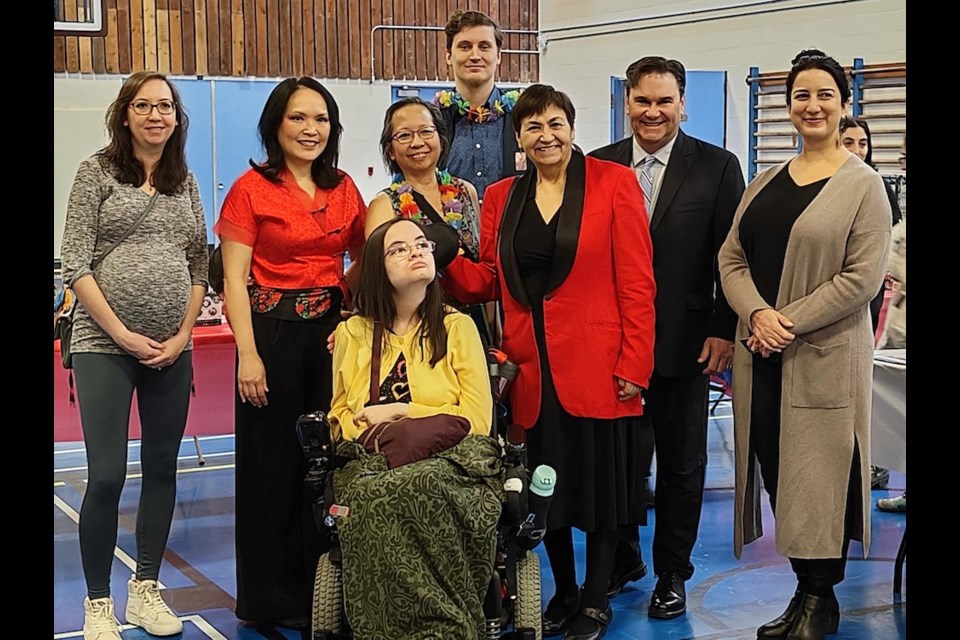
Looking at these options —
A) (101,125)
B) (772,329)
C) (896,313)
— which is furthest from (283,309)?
(101,125)

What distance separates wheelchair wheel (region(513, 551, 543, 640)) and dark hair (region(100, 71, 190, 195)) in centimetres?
143

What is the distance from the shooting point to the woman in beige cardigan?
3143 millimetres

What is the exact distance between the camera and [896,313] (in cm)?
438

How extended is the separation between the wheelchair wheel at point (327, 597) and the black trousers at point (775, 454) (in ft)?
4.07

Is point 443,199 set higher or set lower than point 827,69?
lower

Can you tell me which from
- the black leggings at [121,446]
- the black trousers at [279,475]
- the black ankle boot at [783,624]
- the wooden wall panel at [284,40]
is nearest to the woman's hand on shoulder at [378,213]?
the black trousers at [279,475]

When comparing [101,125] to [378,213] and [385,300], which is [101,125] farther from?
[385,300]

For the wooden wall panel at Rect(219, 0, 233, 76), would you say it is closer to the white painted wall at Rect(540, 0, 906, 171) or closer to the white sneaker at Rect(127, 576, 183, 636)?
the white painted wall at Rect(540, 0, 906, 171)

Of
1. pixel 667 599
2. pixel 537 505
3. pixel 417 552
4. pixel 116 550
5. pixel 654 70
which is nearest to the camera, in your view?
pixel 417 552

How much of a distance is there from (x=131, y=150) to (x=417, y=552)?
4.52 feet

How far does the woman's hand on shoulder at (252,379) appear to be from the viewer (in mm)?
3336

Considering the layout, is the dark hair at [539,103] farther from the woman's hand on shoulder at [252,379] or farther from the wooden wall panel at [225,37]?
the wooden wall panel at [225,37]

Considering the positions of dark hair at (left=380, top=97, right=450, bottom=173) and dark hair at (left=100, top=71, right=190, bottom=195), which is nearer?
dark hair at (left=100, top=71, right=190, bottom=195)

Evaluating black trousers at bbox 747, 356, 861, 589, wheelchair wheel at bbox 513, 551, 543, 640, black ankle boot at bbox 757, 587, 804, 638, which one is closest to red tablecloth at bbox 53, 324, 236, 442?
wheelchair wheel at bbox 513, 551, 543, 640
